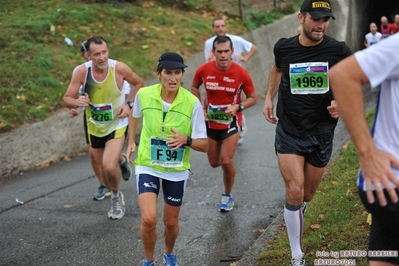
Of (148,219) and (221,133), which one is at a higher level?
(148,219)

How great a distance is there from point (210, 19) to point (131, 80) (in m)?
11.8

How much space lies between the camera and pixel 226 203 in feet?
24.0

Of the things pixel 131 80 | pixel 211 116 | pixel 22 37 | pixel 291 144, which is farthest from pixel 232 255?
pixel 22 37

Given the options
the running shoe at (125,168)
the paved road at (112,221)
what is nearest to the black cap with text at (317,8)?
the paved road at (112,221)

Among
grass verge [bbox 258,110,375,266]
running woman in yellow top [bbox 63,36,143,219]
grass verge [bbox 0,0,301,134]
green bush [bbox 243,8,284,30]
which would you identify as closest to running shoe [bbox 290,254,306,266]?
grass verge [bbox 258,110,375,266]

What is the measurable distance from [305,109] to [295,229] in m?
1.02

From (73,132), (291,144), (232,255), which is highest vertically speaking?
(291,144)

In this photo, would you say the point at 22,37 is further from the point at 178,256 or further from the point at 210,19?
the point at 178,256

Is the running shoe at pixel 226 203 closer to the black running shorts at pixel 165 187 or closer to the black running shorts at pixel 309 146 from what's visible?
the black running shorts at pixel 165 187

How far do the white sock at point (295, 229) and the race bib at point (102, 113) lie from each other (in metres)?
3.05

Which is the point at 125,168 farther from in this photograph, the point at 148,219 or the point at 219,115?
the point at 148,219

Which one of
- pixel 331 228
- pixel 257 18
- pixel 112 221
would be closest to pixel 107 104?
pixel 112 221

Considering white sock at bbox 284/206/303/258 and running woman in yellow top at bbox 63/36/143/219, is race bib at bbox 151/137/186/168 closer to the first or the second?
white sock at bbox 284/206/303/258

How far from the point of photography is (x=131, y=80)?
7371 mm
